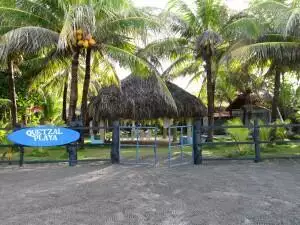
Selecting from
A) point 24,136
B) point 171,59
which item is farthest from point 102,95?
point 24,136

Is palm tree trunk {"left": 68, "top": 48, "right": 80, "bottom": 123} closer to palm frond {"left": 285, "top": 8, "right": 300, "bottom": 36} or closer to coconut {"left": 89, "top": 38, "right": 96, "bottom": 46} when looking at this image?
coconut {"left": 89, "top": 38, "right": 96, "bottom": 46}

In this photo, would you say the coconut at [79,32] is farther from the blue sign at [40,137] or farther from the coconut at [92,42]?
the blue sign at [40,137]

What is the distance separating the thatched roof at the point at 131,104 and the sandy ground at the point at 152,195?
27.2 feet

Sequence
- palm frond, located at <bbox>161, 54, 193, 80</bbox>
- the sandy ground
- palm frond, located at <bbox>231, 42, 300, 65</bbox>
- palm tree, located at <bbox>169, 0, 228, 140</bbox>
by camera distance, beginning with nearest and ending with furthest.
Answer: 1. the sandy ground
2. palm frond, located at <bbox>231, 42, 300, 65</bbox>
3. palm tree, located at <bbox>169, 0, 228, 140</bbox>
4. palm frond, located at <bbox>161, 54, 193, 80</bbox>

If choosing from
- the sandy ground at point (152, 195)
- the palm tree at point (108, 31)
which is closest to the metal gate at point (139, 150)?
the sandy ground at point (152, 195)

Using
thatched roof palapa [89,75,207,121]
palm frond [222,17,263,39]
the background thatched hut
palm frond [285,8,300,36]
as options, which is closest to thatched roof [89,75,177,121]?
thatched roof palapa [89,75,207,121]

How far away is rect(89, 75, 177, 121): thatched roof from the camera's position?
18172 mm

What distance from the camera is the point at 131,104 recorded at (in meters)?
18.3

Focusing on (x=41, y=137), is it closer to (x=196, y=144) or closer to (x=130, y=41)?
(x=196, y=144)

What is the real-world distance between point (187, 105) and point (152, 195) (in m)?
13.0

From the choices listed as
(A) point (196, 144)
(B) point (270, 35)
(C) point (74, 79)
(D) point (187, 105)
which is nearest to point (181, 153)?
(A) point (196, 144)

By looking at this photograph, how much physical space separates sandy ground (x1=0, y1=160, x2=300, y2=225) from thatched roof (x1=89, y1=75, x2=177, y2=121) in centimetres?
828

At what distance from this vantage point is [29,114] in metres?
22.8

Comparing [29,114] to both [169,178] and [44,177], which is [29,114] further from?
[169,178]
